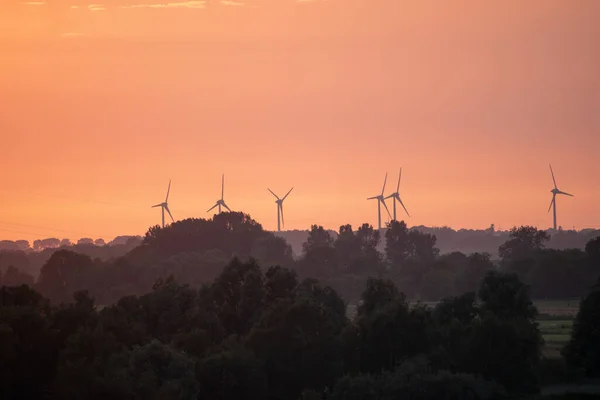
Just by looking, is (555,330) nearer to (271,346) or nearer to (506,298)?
(506,298)

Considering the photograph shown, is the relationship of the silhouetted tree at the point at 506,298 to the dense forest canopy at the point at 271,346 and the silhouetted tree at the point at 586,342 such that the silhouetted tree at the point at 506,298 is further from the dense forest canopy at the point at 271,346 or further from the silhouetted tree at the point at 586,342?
the silhouetted tree at the point at 586,342

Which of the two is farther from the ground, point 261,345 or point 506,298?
point 506,298

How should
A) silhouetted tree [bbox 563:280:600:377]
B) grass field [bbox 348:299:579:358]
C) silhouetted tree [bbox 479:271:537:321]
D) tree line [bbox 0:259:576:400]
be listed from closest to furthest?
1. tree line [bbox 0:259:576:400]
2. silhouetted tree [bbox 563:280:600:377]
3. silhouetted tree [bbox 479:271:537:321]
4. grass field [bbox 348:299:579:358]

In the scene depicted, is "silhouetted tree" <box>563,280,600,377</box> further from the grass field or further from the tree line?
the grass field

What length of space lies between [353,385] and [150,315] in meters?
30.1

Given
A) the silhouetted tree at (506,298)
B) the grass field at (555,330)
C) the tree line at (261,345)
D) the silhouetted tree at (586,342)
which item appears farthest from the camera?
the grass field at (555,330)

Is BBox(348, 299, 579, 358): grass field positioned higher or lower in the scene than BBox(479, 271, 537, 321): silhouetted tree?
lower

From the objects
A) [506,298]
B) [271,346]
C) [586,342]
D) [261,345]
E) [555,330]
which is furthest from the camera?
[555,330]

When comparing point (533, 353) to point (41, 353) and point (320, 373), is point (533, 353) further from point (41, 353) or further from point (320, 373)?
point (41, 353)

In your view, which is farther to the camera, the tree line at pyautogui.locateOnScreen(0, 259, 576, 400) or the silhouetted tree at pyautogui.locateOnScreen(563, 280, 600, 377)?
the silhouetted tree at pyautogui.locateOnScreen(563, 280, 600, 377)

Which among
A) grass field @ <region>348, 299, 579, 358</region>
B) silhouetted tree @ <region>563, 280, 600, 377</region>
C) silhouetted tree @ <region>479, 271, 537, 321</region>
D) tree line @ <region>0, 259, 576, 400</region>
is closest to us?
tree line @ <region>0, 259, 576, 400</region>

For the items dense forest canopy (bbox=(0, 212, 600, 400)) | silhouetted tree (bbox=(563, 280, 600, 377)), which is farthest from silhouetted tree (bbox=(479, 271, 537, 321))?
silhouetted tree (bbox=(563, 280, 600, 377))

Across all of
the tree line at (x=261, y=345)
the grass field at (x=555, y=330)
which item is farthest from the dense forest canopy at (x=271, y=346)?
the grass field at (x=555, y=330)

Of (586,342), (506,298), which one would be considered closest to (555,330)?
(506,298)
